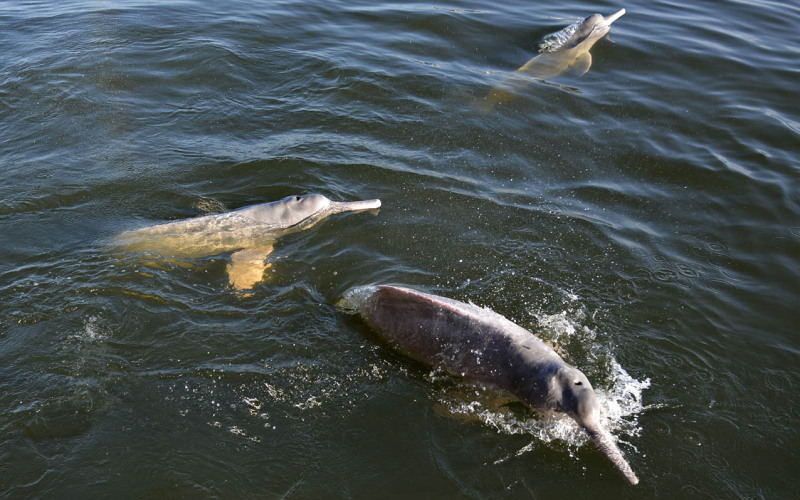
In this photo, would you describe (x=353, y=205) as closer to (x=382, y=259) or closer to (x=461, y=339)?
(x=382, y=259)

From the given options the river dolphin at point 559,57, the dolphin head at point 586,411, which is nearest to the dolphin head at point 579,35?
the river dolphin at point 559,57

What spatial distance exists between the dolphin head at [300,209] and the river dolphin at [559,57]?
4.74 meters

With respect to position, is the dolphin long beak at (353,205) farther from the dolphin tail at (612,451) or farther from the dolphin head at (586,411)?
the dolphin tail at (612,451)

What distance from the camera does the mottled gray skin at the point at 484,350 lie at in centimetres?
531

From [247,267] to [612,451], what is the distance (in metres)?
4.71

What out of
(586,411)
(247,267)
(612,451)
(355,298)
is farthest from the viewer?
(247,267)

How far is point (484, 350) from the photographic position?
579 centimetres

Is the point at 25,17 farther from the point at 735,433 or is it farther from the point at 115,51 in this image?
the point at 735,433

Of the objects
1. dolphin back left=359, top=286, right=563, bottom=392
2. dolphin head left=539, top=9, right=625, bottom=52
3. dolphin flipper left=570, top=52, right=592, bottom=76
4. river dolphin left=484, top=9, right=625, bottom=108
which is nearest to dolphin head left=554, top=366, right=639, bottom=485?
dolphin back left=359, top=286, right=563, bottom=392

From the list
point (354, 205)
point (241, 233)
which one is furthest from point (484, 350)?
point (241, 233)

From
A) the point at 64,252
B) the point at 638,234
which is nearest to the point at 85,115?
the point at 64,252

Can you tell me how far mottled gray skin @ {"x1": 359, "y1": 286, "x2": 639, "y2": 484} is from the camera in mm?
5309

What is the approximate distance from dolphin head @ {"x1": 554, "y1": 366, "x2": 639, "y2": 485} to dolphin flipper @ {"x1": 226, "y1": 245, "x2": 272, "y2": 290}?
3.80 metres

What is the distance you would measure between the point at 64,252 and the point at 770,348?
835 centimetres
